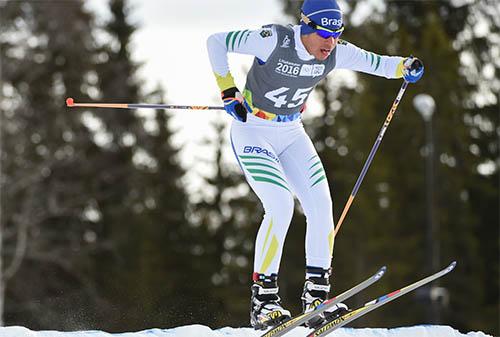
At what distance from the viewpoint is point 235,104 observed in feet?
21.8

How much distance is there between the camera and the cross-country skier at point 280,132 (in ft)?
22.2

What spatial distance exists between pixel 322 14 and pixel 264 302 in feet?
6.12

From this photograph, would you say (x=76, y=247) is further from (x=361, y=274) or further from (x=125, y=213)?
(x=361, y=274)

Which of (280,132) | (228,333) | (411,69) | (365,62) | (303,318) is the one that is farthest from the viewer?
(228,333)

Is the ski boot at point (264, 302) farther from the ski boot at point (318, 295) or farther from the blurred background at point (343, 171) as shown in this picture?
the blurred background at point (343, 171)

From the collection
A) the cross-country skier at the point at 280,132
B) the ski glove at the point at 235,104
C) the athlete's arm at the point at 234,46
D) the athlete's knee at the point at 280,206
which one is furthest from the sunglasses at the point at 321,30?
the athlete's knee at the point at 280,206

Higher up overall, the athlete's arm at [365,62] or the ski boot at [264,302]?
the athlete's arm at [365,62]

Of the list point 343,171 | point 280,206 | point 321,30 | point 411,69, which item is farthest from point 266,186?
point 343,171

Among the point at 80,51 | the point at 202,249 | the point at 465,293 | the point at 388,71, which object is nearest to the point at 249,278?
the point at 202,249

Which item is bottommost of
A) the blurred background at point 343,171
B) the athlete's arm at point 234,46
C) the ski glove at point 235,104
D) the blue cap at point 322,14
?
the blurred background at point 343,171

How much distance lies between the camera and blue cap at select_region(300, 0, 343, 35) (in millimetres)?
6766

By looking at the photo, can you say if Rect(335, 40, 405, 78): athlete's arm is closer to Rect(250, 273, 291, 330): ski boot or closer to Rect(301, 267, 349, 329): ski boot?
Rect(301, 267, 349, 329): ski boot

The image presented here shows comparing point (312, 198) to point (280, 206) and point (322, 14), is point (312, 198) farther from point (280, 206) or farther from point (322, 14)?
point (322, 14)

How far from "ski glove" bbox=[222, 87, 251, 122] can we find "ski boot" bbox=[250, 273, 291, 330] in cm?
105
